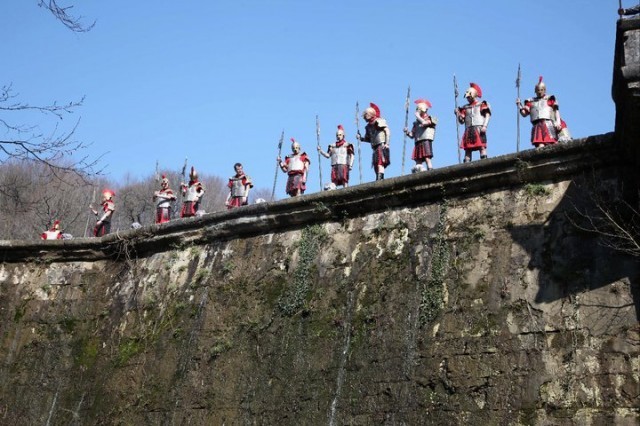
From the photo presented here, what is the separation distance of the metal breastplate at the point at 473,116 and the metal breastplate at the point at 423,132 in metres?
0.55

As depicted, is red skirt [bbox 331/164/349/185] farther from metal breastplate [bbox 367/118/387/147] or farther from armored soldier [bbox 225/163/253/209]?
armored soldier [bbox 225/163/253/209]

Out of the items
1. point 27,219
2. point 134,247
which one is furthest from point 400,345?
point 27,219

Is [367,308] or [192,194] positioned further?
[192,194]

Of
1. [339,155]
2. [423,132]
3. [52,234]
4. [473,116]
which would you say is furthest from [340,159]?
[52,234]

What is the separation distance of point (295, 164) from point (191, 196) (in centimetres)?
272

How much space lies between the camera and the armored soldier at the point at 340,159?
1314 centimetres

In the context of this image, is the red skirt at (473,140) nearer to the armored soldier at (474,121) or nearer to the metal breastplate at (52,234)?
the armored soldier at (474,121)

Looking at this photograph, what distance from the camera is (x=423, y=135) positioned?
11875 millimetres

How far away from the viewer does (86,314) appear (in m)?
13.4

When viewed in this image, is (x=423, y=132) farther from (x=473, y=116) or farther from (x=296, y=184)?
(x=296, y=184)

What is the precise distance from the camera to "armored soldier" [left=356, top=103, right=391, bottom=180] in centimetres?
1234

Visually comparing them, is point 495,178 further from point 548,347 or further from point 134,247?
point 134,247

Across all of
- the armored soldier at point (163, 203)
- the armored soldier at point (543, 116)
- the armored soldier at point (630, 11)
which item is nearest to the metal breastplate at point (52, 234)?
the armored soldier at point (163, 203)

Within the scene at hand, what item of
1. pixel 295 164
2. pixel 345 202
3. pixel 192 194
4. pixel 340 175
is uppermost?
pixel 295 164
